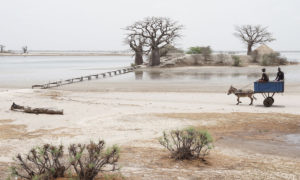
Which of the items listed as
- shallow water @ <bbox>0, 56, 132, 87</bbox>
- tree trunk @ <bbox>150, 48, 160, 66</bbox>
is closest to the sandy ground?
shallow water @ <bbox>0, 56, 132, 87</bbox>

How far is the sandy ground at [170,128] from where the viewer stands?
742cm

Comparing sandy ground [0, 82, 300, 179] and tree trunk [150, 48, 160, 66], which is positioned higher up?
tree trunk [150, 48, 160, 66]

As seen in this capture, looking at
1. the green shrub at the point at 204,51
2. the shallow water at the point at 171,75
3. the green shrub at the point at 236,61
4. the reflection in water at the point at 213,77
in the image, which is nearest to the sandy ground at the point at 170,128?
the reflection in water at the point at 213,77

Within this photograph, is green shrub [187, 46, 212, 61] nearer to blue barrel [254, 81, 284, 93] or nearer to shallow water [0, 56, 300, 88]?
shallow water [0, 56, 300, 88]

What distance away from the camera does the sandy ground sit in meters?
7.42

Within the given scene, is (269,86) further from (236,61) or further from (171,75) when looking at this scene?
(236,61)

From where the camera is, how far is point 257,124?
12.7 metres

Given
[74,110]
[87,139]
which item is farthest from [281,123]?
[74,110]

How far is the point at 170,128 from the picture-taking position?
12047mm

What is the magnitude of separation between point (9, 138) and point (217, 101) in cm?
Answer: 1264

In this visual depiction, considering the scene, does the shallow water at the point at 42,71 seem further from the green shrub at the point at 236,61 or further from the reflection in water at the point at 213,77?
the green shrub at the point at 236,61

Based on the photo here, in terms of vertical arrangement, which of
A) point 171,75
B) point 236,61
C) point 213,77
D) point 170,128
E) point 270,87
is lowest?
point 170,128

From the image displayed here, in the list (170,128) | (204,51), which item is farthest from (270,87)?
(204,51)

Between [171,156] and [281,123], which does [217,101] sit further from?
[171,156]
